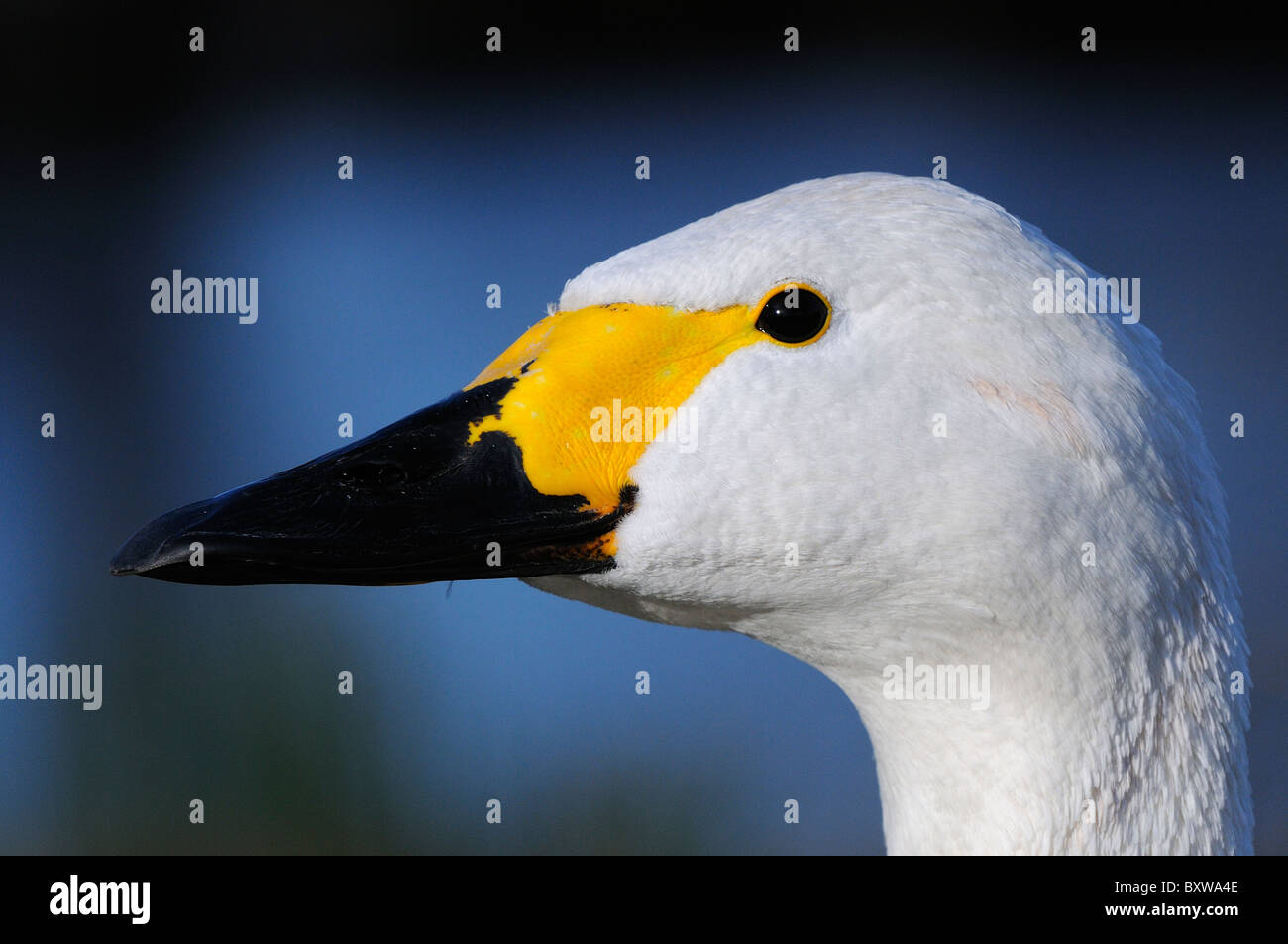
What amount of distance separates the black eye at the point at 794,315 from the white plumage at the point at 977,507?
0.03 m

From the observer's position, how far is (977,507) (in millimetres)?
1874

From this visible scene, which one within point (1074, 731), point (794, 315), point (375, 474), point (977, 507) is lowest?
point (1074, 731)

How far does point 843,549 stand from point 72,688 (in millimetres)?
9408

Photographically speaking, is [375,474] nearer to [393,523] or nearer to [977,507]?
[393,523]

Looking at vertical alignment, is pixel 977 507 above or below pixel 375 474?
below

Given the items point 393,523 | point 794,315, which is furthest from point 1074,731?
point 393,523

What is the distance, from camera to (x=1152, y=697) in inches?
76.1

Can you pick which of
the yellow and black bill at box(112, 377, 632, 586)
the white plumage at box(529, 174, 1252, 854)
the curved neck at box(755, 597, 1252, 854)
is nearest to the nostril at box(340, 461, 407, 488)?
the yellow and black bill at box(112, 377, 632, 586)

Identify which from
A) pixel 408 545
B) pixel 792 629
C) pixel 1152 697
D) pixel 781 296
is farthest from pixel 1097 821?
pixel 408 545

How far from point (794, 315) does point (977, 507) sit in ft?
1.54

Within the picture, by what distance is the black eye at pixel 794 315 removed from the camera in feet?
6.35

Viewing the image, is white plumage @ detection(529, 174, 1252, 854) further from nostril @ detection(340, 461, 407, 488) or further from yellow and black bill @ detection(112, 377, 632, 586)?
nostril @ detection(340, 461, 407, 488)

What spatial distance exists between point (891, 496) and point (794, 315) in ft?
1.22
